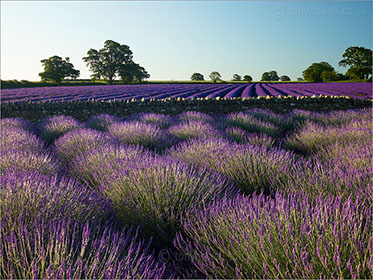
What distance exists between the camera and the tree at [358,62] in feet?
136

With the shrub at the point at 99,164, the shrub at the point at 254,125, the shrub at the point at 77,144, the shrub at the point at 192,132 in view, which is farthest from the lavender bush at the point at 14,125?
the shrub at the point at 254,125

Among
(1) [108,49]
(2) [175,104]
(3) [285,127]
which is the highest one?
(1) [108,49]

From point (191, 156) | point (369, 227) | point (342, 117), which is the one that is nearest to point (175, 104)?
point (342, 117)

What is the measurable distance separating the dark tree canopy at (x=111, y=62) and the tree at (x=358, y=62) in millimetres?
36470

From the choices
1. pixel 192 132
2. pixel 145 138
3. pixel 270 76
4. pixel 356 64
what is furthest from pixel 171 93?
pixel 270 76

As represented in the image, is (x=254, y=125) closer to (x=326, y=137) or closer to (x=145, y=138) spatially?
(x=326, y=137)

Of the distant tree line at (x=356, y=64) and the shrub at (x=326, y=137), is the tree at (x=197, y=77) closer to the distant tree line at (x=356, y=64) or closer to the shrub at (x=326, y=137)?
the distant tree line at (x=356, y=64)

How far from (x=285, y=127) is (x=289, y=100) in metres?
3.18

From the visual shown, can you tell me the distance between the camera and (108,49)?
52125 millimetres

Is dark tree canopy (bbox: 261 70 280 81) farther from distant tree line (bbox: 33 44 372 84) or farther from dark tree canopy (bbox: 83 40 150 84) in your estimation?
dark tree canopy (bbox: 83 40 150 84)

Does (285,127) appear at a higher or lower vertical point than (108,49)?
lower

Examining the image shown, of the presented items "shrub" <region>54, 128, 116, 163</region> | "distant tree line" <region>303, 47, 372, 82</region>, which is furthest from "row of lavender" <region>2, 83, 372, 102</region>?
"distant tree line" <region>303, 47, 372, 82</region>

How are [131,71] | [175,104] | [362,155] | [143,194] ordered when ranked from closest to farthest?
[143,194] → [362,155] → [175,104] → [131,71]

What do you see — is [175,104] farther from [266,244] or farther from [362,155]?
[266,244]
